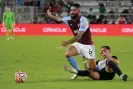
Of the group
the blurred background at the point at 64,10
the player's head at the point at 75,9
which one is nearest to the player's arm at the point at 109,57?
the player's head at the point at 75,9

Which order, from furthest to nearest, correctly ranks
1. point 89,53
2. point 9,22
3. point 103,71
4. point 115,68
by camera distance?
point 9,22, point 89,53, point 103,71, point 115,68

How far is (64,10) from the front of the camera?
42781mm

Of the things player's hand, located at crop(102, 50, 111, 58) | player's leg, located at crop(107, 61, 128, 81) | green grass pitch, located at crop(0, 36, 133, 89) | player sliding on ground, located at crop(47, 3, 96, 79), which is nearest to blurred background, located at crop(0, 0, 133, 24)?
green grass pitch, located at crop(0, 36, 133, 89)

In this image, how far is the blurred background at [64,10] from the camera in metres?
41.3

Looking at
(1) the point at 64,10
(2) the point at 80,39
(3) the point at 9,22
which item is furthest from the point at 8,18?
(2) the point at 80,39

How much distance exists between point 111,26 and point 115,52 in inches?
573

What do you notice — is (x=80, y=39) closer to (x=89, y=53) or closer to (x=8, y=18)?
(x=89, y=53)

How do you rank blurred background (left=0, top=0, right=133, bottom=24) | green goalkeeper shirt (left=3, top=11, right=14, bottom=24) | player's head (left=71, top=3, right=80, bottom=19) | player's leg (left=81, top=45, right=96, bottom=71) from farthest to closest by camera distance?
blurred background (left=0, top=0, right=133, bottom=24)
green goalkeeper shirt (left=3, top=11, right=14, bottom=24)
player's leg (left=81, top=45, right=96, bottom=71)
player's head (left=71, top=3, right=80, bottom=19)

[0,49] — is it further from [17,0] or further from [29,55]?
[17,0]

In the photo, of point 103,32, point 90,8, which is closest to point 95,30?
point 103,32

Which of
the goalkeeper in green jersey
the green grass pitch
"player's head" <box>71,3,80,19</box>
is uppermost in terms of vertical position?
"player's head" <box>71,3,80,19</box>

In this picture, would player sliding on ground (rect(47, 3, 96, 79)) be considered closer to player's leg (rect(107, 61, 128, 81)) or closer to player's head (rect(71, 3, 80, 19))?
player's head (rect(71, 3, 80, 19))

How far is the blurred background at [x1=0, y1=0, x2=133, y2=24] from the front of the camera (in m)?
41.3

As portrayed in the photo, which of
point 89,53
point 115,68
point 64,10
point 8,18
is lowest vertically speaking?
point 64,10
